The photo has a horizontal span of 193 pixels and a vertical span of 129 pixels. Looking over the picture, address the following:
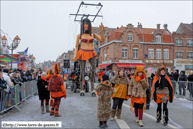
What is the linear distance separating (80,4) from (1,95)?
6.58 meters

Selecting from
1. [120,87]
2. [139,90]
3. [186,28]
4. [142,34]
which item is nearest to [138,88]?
[139,90]

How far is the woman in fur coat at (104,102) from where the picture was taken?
4906 mm

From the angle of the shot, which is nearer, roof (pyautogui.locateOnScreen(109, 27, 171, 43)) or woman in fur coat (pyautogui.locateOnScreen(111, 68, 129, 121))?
woman in fur coat (pyautogui.locateOnScreen(111, 68, 129, 121))

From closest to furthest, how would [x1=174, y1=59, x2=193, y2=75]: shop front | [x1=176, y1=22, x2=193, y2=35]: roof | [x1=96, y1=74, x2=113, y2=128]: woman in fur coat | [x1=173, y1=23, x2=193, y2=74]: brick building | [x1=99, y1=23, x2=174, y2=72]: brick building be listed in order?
[x1=96, y1=74, x2=113, y2=128]: woman in fur coat → [x1=99, y1=23, x2=174, y2=72]: brick building → [x1=174, y1=59, x2=193, y2=75]: shop front → [x1=173, y1=23, x2=193, y2=74]: brick building → [x1=176, y1=22, x2=193, y2=35]: roof

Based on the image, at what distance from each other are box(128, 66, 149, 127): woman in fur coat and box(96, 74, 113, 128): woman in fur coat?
0.64 metres

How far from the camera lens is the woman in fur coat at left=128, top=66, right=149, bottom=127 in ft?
17.4

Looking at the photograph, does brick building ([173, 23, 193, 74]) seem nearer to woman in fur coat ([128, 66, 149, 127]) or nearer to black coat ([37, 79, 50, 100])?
woman in fur coat ([128, 66, 149, 127])

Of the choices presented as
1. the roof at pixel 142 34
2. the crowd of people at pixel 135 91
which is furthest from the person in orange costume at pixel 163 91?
the roof at pixel 142 34

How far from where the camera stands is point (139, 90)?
534cm

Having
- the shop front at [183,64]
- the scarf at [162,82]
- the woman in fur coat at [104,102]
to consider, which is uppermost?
the shop front at [183,64]

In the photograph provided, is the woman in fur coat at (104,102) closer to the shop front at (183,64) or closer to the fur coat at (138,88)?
the fur coat at (138,88)

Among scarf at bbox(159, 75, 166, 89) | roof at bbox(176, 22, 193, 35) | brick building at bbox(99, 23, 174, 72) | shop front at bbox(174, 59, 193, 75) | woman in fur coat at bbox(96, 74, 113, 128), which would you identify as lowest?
woman in fur coat at bbox(96, 74, 113, 128)

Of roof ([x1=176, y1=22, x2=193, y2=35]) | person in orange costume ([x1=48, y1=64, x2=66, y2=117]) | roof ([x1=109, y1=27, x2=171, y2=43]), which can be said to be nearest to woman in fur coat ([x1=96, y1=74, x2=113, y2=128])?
person in orange costume ([x1=48, y1=64, x2=66, y2=117])

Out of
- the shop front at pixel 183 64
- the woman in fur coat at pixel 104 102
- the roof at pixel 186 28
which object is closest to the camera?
the woman in fur coat at pixel 104 102
